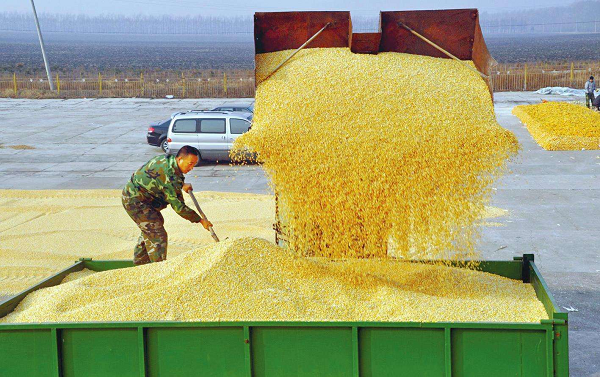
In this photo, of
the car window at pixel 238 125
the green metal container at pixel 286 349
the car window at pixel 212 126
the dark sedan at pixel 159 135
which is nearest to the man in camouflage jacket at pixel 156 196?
the green metal container at pixel 286 349

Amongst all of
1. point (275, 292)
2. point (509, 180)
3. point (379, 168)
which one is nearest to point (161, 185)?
point (275, 292)

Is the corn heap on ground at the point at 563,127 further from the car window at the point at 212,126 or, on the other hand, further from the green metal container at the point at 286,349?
the green metal container at the point at 286,349

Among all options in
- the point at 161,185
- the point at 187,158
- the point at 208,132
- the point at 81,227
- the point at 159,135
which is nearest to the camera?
the point at 187,158

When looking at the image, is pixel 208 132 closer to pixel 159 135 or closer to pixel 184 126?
pixel 184 126

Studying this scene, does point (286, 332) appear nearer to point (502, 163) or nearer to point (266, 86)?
point (502, 163)

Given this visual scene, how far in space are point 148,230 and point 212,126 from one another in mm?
11517

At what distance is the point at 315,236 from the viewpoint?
6.68 metres

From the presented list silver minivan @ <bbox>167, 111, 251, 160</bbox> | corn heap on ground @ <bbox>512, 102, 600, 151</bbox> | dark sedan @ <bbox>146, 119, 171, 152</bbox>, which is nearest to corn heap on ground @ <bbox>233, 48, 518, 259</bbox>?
silver minivan @ <bbox>167, 111, 251, 160</bbox>

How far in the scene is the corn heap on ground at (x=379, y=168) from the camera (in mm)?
6297

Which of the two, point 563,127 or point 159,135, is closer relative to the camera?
point 563,127

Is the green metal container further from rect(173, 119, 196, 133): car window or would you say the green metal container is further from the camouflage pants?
rect(173, 119, 196, 133): car window

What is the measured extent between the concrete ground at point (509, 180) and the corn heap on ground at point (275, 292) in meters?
1.66

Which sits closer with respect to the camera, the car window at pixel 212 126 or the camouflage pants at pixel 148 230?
the camouflage pants at pixel 148 230

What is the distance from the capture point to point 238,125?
18.7 m
